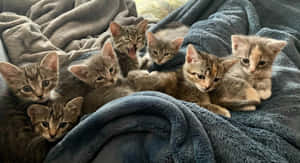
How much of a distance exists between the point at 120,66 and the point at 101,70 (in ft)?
0.53

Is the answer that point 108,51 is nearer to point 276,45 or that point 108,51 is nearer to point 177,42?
point 177,42

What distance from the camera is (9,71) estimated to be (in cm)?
80

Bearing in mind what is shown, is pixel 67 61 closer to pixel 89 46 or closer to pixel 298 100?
pixel 89 46

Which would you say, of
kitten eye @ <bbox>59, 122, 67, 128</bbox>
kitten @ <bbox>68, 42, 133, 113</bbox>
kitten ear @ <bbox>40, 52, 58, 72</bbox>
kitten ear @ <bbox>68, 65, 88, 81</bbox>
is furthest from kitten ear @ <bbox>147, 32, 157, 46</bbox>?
kitten eye @ <bbox>59, 122, 67, 128</bbox>

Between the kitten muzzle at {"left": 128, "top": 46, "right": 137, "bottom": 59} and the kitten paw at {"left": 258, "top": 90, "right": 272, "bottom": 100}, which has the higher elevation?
the kitten muzzle at {"left": 128, "top": 46, "right": 137, "bottom": 59}

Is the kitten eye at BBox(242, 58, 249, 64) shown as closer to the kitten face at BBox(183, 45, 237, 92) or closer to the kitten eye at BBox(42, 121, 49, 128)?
the kitten face at BBox(183, 45, 237, 92)

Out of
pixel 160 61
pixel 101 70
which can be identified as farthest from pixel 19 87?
pixel 160 61

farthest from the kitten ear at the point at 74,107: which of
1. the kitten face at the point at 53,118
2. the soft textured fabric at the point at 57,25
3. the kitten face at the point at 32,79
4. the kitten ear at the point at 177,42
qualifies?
the kitten ear at the point at 177,42

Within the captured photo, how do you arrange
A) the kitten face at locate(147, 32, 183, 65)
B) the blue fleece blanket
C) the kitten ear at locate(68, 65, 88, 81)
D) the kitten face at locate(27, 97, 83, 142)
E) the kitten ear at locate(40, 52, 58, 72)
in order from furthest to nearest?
the kitten face at locate(147, 32, 183, 65)
the kitten ear at locate(68, 65, 88, 81)
the kitten ear at locate(40, 52, 58, 72)
the kitten face at locate(27, 97, 83, 142)
the blue fleece blanket

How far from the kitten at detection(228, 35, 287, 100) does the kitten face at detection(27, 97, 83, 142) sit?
732 mm

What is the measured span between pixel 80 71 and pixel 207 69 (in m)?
0.56

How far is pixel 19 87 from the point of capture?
0.83 m

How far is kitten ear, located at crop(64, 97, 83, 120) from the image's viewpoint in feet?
2.59

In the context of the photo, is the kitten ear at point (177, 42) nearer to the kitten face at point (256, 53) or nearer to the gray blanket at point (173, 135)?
the kitten face at point (256, 53)
